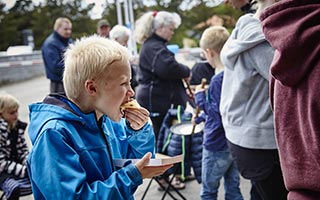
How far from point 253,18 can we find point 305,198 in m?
1.08

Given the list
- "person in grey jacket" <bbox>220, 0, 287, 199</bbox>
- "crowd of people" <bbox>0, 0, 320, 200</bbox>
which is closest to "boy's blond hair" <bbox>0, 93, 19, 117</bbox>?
"crowd of people" <bbox>0, 0, 320, 200</bbox>

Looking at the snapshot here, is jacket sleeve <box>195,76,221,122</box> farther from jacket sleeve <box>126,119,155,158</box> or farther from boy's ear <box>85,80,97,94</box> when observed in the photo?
boy's ear <box>85,80,97,94</box>

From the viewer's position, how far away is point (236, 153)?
206 centimetres

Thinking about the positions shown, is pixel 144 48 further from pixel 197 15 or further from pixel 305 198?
pixel 197 15

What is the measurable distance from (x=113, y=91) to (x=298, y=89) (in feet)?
2.31

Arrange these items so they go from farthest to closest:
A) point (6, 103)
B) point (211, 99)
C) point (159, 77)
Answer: point (159, 77), point (6, 103), point (211, 99)

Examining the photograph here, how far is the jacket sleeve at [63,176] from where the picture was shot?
4.26 feet

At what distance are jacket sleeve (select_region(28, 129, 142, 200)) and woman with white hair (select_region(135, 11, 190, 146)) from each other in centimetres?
242

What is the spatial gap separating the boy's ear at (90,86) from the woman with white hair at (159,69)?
90.3 inches

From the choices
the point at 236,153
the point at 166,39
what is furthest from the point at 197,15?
the point at 236,153

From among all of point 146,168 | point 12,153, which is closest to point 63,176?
point 146,168

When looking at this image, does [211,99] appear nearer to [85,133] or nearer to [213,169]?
[213,169]

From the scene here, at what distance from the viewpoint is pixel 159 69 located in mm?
3756

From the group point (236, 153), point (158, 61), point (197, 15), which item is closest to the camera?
point (236, 153)
